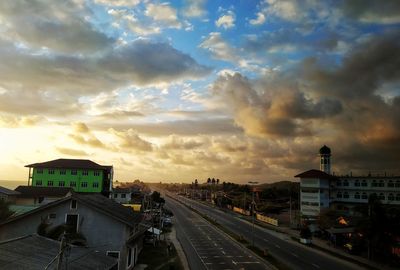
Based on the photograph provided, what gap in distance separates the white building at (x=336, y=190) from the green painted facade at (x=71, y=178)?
58.4m

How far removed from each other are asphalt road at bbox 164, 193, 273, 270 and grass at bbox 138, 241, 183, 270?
6.55 ft

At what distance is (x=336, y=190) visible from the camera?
114 metres

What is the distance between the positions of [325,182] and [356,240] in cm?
4967

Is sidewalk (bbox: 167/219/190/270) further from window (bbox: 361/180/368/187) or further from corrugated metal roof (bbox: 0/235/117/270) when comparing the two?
window (bbox: 361/180/368/187)

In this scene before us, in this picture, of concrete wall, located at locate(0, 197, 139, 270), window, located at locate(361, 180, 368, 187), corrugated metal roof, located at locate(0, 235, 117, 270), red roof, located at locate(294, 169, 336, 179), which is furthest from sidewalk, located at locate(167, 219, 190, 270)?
window, located at locate(361, 180, 368, 187)

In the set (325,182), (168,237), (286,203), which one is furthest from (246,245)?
(286,203)

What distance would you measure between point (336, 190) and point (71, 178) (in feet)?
251

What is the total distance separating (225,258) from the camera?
53.5 metres

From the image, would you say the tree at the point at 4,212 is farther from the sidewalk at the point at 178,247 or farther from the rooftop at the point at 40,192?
the rooftop at the point at 40,192

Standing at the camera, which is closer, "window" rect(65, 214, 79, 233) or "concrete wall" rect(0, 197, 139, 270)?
"concrete wall" rect(0, 197, 139, 270)

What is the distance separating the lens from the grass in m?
46.3

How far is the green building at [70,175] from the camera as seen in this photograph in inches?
4328

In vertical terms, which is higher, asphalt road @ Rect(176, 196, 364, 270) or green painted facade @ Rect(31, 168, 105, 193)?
green painted facade @ Rect(31, 168, 105, 193)

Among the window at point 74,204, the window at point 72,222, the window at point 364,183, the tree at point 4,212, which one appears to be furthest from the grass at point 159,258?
the window at point 364,183
